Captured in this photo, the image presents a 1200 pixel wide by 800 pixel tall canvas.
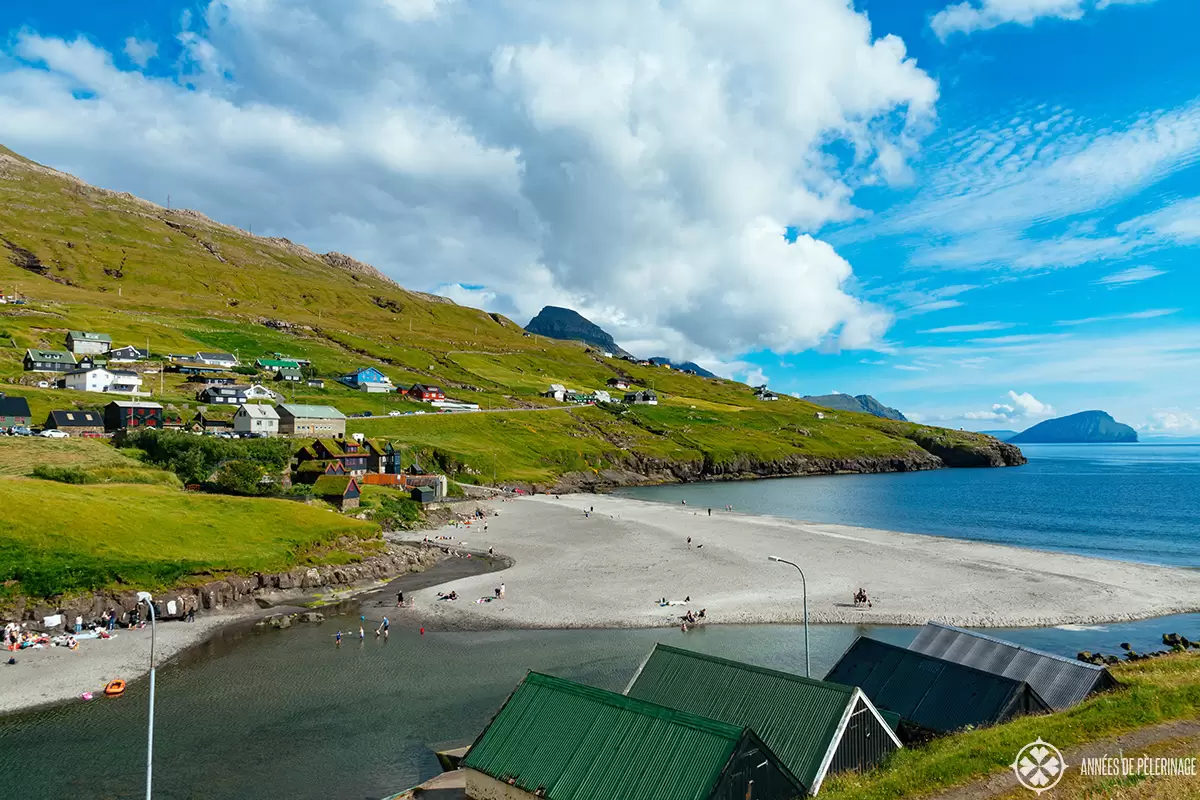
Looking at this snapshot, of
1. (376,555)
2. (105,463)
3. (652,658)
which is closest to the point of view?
(652,658)

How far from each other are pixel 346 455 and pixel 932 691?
96.1m

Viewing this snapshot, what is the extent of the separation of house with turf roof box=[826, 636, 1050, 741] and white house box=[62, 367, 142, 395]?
165 meters

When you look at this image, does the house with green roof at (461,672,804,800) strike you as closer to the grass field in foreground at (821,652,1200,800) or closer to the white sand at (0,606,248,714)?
the grass field in foreground at (821,652,1200,800)

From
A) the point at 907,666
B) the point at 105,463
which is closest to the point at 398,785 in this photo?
the point at 907,666

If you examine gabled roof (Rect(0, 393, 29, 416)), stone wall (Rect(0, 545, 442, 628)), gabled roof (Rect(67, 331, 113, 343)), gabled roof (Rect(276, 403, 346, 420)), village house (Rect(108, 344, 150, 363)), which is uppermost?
gabled roof (Rect(67, 331, 113, 343))

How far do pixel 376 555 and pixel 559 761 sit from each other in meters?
52.0

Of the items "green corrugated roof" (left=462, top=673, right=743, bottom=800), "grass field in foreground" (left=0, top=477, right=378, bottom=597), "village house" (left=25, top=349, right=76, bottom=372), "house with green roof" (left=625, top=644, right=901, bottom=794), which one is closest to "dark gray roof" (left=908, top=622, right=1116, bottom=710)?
"house with green roof" (left=625, top=644, right=901, bottom=794)

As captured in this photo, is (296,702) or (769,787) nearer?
(769,787)

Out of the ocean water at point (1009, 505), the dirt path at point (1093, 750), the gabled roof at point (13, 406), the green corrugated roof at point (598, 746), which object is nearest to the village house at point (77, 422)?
the gabled roof at point (13, 406)

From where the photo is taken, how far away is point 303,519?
228ft

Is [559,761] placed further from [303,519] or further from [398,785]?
[303,519]

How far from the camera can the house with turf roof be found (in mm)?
26531

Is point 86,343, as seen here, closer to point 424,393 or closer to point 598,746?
point 424,393

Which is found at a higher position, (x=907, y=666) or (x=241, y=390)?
(x=241, y=390)
